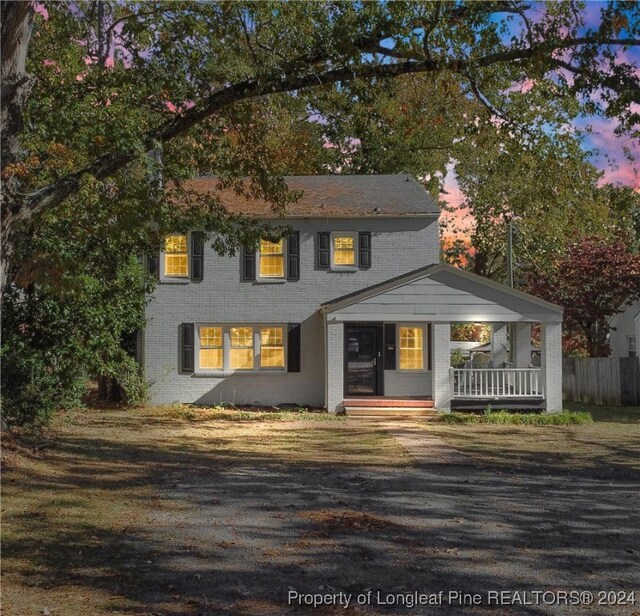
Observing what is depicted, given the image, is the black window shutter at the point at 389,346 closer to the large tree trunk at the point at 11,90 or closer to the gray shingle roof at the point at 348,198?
the gray shingle roof at the point at 348,198

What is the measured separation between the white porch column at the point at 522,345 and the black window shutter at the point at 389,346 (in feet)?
14.2

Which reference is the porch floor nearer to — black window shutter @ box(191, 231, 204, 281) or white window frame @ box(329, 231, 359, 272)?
white window frame @ box(329, 231, 359, 272)

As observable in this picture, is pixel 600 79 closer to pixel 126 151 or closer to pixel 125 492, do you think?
pixel 126 151

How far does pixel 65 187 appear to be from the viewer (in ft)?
35.6

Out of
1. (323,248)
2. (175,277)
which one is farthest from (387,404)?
(175,277)

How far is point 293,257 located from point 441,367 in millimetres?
5629

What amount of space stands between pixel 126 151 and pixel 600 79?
6.72 m

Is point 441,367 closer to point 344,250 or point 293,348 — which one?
point 293,348

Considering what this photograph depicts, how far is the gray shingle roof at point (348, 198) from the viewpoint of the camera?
76.3 ft

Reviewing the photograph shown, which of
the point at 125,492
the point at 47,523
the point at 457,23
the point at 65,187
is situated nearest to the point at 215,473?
the point at 125,492

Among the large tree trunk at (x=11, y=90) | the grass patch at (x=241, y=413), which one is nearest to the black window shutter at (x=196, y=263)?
the grass patch at (x=241, y=413)

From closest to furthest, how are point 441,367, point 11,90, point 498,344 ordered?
point 11,90 → point 441,367 → point 498,344

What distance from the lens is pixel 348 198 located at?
24.3m

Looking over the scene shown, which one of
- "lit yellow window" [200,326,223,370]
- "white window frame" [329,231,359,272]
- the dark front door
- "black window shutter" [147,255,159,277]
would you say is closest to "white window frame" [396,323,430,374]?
the dark front door
